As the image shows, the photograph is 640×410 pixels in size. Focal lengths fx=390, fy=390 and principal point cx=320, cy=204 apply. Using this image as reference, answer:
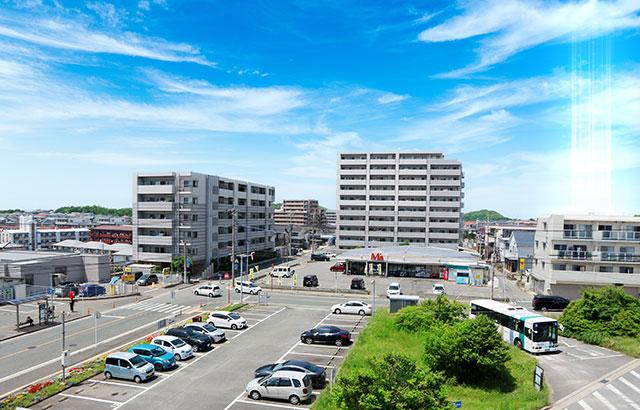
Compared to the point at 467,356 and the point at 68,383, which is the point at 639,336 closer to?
the point at 467,356

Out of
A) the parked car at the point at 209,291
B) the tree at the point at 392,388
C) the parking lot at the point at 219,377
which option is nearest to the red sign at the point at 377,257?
the parked car at the point at 209,291

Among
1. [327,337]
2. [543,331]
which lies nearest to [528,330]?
[543,331]

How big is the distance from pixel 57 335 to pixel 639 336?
43.3m

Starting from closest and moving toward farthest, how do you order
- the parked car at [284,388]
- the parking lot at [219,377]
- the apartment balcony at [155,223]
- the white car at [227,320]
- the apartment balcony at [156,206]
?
the parking lot at [219,377]
the parked car at [284,388]
the white car at [227,320]
the apartment balcony at [155,223]
the apartment balcony at [156,206]

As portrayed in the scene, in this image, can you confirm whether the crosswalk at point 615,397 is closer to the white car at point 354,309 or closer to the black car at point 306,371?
the black car at point 306,371

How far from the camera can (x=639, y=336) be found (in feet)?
92.3

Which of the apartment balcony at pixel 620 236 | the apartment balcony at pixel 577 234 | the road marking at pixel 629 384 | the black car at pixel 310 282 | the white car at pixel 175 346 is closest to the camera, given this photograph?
the road marking at pixel 629 384

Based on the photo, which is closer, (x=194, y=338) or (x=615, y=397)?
(x=615, y=397)

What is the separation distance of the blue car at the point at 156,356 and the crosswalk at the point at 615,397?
20516mm

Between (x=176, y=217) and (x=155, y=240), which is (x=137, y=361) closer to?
(x=176, y=217)

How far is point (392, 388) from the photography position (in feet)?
43.3

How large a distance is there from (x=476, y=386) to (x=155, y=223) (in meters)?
53.4

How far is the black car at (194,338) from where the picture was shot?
25.7m

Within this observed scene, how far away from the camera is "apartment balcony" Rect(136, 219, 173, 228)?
60.9 metres
